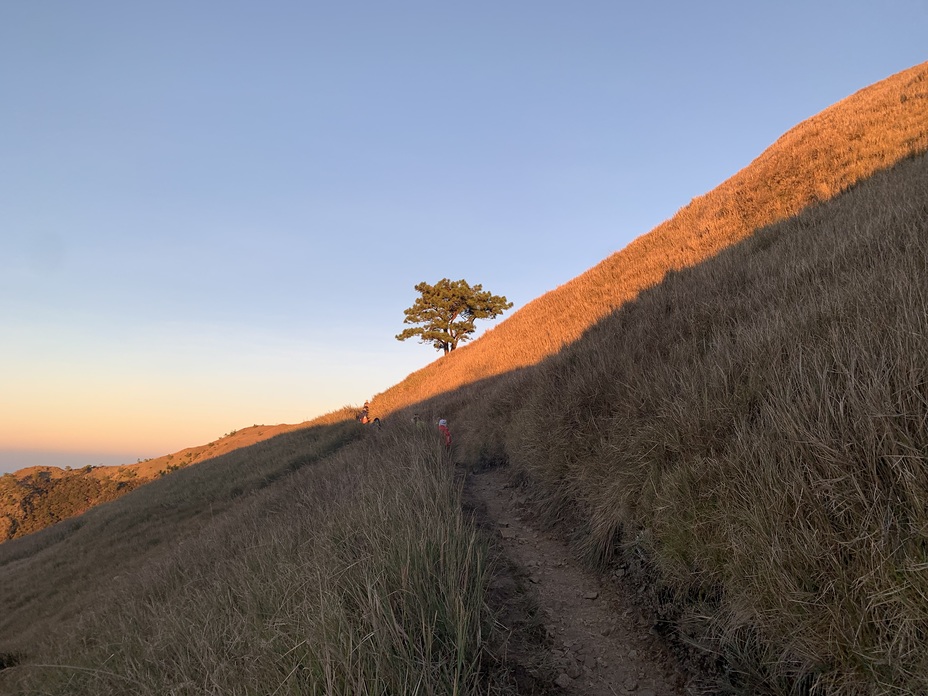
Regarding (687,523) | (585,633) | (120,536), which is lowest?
(120,536)

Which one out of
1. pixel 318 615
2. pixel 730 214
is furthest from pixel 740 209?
pixel 318 615

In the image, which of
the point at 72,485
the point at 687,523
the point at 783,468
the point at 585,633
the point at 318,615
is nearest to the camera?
the point at 318,615

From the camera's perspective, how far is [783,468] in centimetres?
283

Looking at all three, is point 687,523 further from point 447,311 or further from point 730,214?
point 447,311

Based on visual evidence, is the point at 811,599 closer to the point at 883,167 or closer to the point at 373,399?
the point at 883,167

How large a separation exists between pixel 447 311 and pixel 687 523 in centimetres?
4725

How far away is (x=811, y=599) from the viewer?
234 cm

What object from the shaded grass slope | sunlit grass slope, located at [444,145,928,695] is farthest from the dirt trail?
the shaded grass slope

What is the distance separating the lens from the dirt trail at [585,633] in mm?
3236

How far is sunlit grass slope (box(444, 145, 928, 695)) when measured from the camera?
2.18 metres

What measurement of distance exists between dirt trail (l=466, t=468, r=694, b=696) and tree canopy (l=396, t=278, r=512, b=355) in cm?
4459

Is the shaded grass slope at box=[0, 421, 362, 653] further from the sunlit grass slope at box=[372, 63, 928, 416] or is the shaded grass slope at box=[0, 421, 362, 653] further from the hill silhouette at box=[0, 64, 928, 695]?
the sunlit grass slope at box=[372, 63, 928, 416]

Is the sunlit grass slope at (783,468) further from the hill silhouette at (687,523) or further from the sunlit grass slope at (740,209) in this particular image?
the sunlit grass slope at (740,209)

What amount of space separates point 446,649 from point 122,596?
9.26 m
